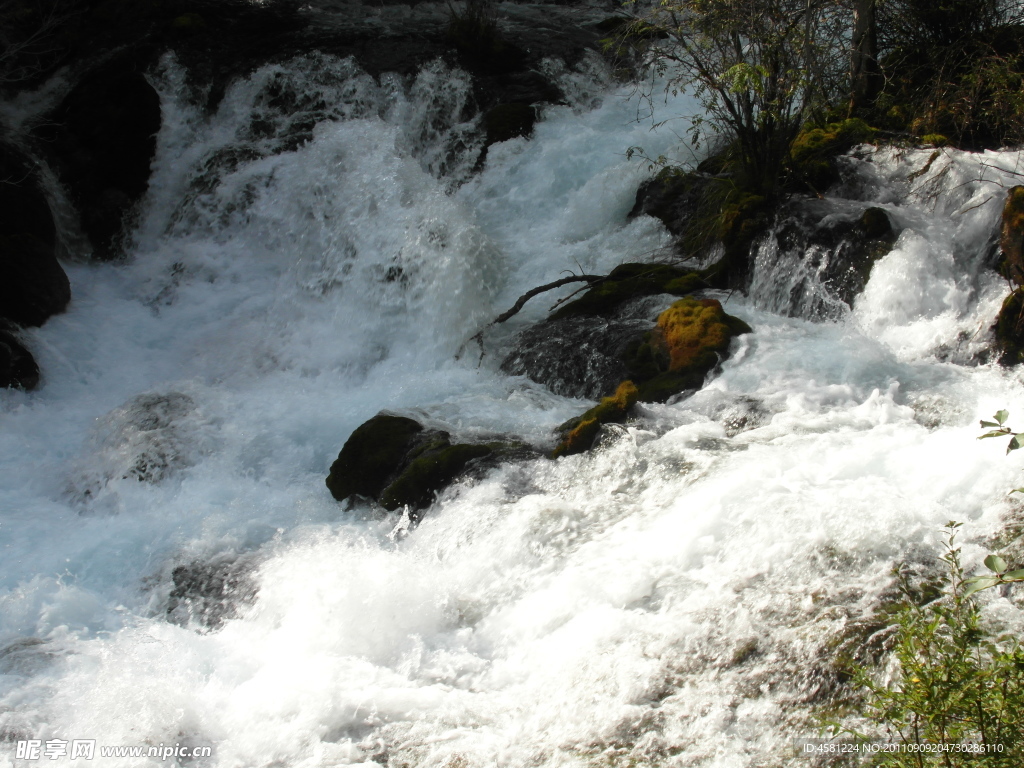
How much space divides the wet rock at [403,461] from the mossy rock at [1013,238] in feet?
11.3

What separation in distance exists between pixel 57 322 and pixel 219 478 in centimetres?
349

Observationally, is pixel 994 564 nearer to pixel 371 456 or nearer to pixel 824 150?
pixel 371 456

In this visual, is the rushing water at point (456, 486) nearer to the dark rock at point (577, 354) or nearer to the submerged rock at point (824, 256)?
the submerged rock at point (824, 256)

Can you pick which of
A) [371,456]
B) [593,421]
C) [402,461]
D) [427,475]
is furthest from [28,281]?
[593,421]

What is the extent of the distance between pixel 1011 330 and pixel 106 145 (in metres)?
9.60

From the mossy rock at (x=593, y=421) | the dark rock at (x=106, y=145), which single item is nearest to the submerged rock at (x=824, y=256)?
the mossy rock at (x=593, y=421)

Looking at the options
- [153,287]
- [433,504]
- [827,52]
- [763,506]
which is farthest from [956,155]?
[153,287]

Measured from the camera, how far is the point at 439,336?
23.9 feet

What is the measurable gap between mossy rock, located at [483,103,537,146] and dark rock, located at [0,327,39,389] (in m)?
5.50

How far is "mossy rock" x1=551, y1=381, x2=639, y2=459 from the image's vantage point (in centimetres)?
493

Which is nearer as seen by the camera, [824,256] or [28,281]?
[824,256]

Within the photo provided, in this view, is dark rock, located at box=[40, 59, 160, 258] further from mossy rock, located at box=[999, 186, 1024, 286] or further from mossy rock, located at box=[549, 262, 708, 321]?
mossy rock, located at box=[999, 186, 1024, 286]

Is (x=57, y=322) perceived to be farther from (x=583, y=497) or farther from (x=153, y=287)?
(x=583, y=497)

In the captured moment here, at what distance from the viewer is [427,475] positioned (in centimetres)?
500
